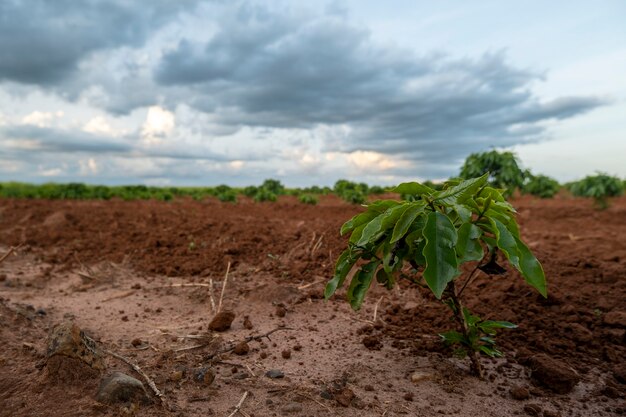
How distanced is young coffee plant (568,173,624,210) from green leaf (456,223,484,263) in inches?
569

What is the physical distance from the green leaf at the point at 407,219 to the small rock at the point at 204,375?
153 centimetres

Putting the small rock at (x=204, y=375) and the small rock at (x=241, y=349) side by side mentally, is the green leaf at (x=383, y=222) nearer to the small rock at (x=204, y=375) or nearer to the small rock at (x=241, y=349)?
the small rock at (x=204, y=375)

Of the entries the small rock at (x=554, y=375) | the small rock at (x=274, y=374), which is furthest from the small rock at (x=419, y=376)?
the small rock at (x=274, y=374)

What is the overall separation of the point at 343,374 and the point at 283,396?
0.48 metres

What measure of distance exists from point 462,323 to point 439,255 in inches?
37.5

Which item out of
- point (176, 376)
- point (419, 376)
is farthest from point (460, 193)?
point (176, 376)

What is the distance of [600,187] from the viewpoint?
14562 mm

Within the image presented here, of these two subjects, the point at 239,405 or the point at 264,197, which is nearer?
the point at 239,405

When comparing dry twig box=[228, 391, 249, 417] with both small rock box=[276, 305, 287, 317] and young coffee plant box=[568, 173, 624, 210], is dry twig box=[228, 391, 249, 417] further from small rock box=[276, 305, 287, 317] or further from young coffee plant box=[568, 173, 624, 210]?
young coffee plant box=[568, 173, 624, 210]

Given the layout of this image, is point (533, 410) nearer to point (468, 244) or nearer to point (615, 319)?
point (468, 244)

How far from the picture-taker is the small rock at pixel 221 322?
3.90 meters

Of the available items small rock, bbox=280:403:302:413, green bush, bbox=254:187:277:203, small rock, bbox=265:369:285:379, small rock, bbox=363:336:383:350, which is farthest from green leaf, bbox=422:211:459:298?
green bush, bbox=254:187:277:203

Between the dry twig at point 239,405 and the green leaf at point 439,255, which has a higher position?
the green leaf at point 439,255

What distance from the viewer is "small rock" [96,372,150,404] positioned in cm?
255
